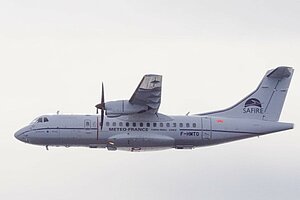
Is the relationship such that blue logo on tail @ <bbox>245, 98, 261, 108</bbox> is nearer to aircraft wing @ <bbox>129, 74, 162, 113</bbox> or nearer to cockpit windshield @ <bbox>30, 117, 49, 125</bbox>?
aircraft wing @ <bbox>129, 74, 162, 113</bbox>

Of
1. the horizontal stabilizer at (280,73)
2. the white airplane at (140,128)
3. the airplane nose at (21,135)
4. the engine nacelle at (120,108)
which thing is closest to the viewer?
the engine nacelle at (120,108)

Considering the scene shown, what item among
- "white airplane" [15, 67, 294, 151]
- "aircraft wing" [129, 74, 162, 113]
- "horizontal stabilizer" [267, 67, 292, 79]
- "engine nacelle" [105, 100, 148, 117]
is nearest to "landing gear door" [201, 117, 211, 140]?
"white airplane" [15, 67, 294, 151]

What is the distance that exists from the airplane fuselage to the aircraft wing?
145 cm

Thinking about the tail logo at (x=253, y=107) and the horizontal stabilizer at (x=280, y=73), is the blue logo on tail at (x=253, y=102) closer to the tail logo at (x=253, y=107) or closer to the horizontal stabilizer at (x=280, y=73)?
the tail logo at (x=253, y=107)

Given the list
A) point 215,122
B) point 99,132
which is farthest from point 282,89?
point 99,132

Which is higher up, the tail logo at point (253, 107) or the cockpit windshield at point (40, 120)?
the tail logo at point (253, 107)

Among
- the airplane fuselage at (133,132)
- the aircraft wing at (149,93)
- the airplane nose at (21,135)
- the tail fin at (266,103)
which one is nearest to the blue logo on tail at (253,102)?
the tail fin at (266,103)

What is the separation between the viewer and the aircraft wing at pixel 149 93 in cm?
4853

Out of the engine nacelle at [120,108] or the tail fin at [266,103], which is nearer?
the engine nacelle at [120,108]

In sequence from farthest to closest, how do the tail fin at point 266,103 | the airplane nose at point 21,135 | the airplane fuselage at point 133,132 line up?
the tail fin at point 266,103 → the airplane nose at point 21,135 → the airplane fuselage at point 133,132

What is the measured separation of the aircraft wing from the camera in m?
48.5

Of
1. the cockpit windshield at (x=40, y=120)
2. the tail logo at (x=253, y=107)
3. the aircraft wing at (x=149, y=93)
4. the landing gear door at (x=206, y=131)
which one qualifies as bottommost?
the landing gear door at (x=206, y=131)

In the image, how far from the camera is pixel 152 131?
51.9 metres

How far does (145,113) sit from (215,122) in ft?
15.3
